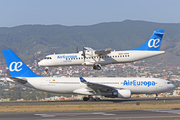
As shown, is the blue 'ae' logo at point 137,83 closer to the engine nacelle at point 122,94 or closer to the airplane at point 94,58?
the engine nacelle at point 122,94

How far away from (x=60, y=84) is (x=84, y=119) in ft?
83.8

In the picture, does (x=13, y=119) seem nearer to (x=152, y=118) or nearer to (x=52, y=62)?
(x=152, y=118)

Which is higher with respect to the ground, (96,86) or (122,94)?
(96,86)

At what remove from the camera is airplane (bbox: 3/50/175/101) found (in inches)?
2173

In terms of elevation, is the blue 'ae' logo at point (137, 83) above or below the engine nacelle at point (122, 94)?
above

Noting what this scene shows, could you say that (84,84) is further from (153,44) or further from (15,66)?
(153,44)

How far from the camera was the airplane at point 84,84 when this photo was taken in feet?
181

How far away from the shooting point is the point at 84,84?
184ft

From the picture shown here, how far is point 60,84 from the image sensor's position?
55.8 m

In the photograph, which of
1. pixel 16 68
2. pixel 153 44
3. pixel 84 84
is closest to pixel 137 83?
pixel 153 44

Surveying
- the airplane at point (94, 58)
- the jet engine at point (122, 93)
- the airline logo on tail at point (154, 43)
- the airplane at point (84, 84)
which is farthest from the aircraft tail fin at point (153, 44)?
the jet engine at point (122, 93)

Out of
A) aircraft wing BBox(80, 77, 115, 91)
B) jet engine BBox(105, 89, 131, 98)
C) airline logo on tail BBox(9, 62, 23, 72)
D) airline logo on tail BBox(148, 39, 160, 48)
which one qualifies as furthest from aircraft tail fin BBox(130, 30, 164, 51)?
airline logo on tail BBox(9, 62, 23, 72)

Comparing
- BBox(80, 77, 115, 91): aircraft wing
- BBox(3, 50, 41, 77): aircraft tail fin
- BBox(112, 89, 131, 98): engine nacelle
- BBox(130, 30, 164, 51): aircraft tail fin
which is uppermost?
BBox(130, 30, 164, 51): aircraft tail fin

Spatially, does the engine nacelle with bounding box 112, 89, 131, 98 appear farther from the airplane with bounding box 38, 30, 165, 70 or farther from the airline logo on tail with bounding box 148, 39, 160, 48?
the airline logo on tail with bounding box 148, 39, 160, 48
